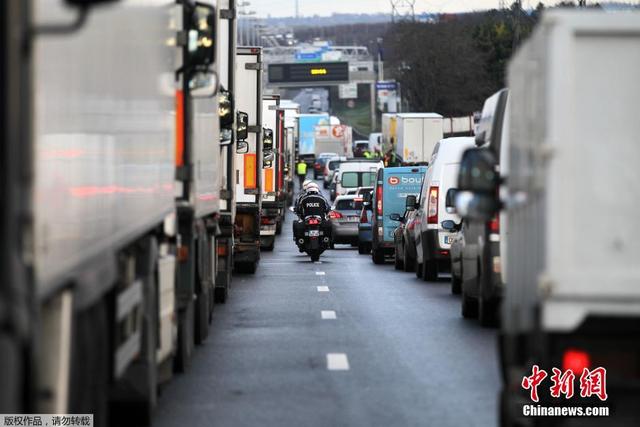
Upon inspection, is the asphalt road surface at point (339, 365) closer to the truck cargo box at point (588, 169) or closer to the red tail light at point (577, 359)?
the red tail light at point (577, 359)

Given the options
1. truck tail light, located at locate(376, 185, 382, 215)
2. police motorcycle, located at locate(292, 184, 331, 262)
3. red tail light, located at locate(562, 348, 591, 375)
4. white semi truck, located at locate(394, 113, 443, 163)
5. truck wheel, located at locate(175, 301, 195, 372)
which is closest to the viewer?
red tail light, located at locate(562, 348, 591, 375)

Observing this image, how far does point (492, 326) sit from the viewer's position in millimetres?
18859

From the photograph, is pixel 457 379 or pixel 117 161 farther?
pixel 457 379

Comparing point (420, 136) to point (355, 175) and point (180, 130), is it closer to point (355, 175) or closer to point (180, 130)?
point (355, 175)

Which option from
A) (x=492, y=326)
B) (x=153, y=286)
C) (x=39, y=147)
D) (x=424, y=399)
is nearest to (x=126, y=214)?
(x=153, y=286)

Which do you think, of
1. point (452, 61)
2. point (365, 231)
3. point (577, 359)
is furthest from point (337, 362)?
point (452, 61)

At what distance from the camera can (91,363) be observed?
8.03m

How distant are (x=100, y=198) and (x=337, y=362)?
7257 mm

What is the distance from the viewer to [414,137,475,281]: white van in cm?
2652

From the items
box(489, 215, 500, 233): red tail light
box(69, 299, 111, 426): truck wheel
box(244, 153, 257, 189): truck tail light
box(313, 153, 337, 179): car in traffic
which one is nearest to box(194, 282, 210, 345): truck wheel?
box(489, 215, 500, 233): red tail light

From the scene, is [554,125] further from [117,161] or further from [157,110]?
[157,110]

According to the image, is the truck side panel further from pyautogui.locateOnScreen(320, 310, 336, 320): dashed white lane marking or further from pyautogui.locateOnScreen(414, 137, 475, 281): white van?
pyautogui.locateOnScreen(414, 137, 475, 281): white van

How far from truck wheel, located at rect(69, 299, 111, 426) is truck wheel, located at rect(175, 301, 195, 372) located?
5.08m

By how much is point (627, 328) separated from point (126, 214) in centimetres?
262
